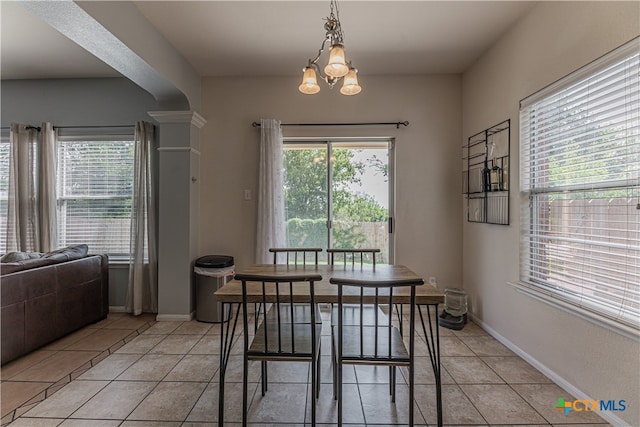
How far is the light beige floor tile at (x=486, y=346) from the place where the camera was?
2545 millimetres

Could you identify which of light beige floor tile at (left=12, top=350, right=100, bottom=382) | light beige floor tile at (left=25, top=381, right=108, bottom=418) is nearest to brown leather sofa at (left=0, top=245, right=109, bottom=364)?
light beige floor tile at (left=12, top=350, right=100, bottom=382)

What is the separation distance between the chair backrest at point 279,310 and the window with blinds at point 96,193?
8.84ft

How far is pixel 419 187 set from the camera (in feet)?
11.6

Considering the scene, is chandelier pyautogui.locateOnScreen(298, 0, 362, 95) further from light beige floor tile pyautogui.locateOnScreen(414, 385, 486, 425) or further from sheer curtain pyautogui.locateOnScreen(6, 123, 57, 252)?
sheer curtain pyautogui.locateOnScreen(6, 123, 57, 252)

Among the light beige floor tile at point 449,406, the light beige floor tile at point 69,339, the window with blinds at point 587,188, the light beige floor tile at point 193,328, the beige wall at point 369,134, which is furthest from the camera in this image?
the beige wall at point 369,134

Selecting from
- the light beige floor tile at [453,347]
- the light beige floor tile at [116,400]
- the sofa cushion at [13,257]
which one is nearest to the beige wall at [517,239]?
the light beige floor tile at [453,347]

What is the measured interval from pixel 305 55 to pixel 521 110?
204 centimetres

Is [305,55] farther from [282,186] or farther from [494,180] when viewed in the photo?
[494,180]

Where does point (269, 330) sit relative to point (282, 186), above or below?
below

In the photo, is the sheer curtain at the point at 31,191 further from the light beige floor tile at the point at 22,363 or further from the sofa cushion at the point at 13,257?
the light beige floor tile at the point at 22,363

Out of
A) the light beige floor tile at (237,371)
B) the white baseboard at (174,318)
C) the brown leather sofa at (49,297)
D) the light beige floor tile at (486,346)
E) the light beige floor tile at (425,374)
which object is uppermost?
the brown leather sofa at (49,297)

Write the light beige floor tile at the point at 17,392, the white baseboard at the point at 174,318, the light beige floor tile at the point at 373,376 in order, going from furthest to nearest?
the white baseboard at the point at 174,318, the light beige floor tile at the point at 373,376, the light beige floor tile at the point at 17,392

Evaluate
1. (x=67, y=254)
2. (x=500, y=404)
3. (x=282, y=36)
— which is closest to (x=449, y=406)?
(x=500, y=404)

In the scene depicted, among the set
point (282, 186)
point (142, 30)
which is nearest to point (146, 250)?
point (282, 186)
